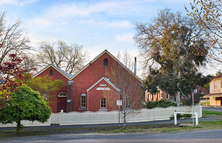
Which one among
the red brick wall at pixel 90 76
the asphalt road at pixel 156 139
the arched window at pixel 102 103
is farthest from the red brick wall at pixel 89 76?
the asphalt road at pixel 156 139

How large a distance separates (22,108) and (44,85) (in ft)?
39.7

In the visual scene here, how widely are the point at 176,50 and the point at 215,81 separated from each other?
29878mm

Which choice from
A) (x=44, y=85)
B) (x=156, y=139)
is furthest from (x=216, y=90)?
(x=156, y=139)

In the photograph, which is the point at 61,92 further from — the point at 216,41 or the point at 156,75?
the point at 216,41

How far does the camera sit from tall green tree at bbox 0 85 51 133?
18203 millimetres

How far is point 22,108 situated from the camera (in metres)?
18.3

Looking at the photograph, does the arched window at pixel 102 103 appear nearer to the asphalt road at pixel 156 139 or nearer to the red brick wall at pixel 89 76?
the red brick wall at pixel 89 76

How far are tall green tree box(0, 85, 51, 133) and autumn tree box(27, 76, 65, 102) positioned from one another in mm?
9845

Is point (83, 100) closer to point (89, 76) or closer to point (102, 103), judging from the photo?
point (89, 76)

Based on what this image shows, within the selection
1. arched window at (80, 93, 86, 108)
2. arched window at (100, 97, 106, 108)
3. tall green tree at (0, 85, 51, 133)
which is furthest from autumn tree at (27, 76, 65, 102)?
tall green tree at (0, 85, 51, 133)

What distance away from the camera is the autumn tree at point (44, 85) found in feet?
96.5

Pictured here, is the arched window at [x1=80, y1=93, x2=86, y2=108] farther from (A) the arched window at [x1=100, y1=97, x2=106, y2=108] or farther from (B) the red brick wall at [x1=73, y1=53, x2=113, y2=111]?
(A) the arched window at [x1=100, y1=97, x2=106, y2=108]

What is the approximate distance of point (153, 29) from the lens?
36312 mm

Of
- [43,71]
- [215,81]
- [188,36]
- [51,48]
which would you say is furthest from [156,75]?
[51,48]
